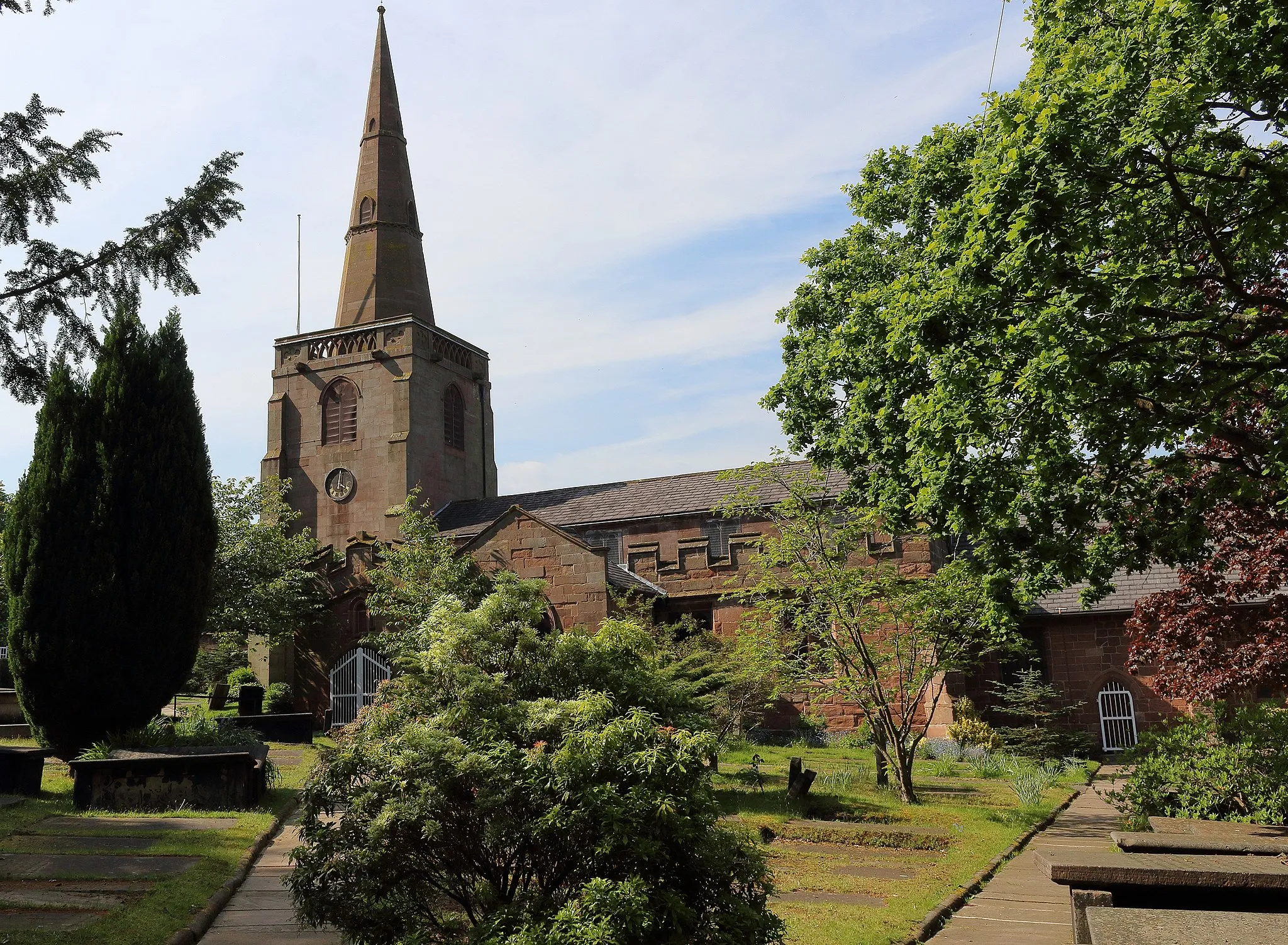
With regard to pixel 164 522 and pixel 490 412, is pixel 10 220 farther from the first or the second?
pixel 490 412

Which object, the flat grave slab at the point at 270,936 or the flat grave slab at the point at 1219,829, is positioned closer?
the flat grave slab at the point at 270,936

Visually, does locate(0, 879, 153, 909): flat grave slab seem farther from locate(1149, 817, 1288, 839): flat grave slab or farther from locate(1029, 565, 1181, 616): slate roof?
locate(1029, 565, 1181, 616): slate roof

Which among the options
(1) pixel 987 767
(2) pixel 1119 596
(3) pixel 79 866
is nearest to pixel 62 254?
(3) pixel 79 866

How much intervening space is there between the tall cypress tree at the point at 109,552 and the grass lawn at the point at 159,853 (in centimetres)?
145

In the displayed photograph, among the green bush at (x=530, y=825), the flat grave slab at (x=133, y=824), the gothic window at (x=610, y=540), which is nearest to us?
the green bush at (x=530, y=825)

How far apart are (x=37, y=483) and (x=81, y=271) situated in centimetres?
747

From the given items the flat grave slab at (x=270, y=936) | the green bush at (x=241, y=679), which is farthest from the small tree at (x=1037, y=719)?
the green bush at (x=241, y=679)

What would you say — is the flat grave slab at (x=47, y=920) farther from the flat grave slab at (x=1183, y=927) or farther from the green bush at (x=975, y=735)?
the green bush at (x=975, y=735)

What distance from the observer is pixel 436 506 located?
3812cm

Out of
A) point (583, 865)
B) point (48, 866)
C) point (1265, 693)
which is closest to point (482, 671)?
point (583, 865)

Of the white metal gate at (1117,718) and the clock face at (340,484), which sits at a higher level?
the clock face at (340,484)

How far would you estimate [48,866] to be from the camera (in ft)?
31.7

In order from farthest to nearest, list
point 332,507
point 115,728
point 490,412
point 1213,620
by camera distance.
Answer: point 490,412 → point 332,507 → point 115,728 → point 1213,620

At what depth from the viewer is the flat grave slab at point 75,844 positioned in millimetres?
10383
